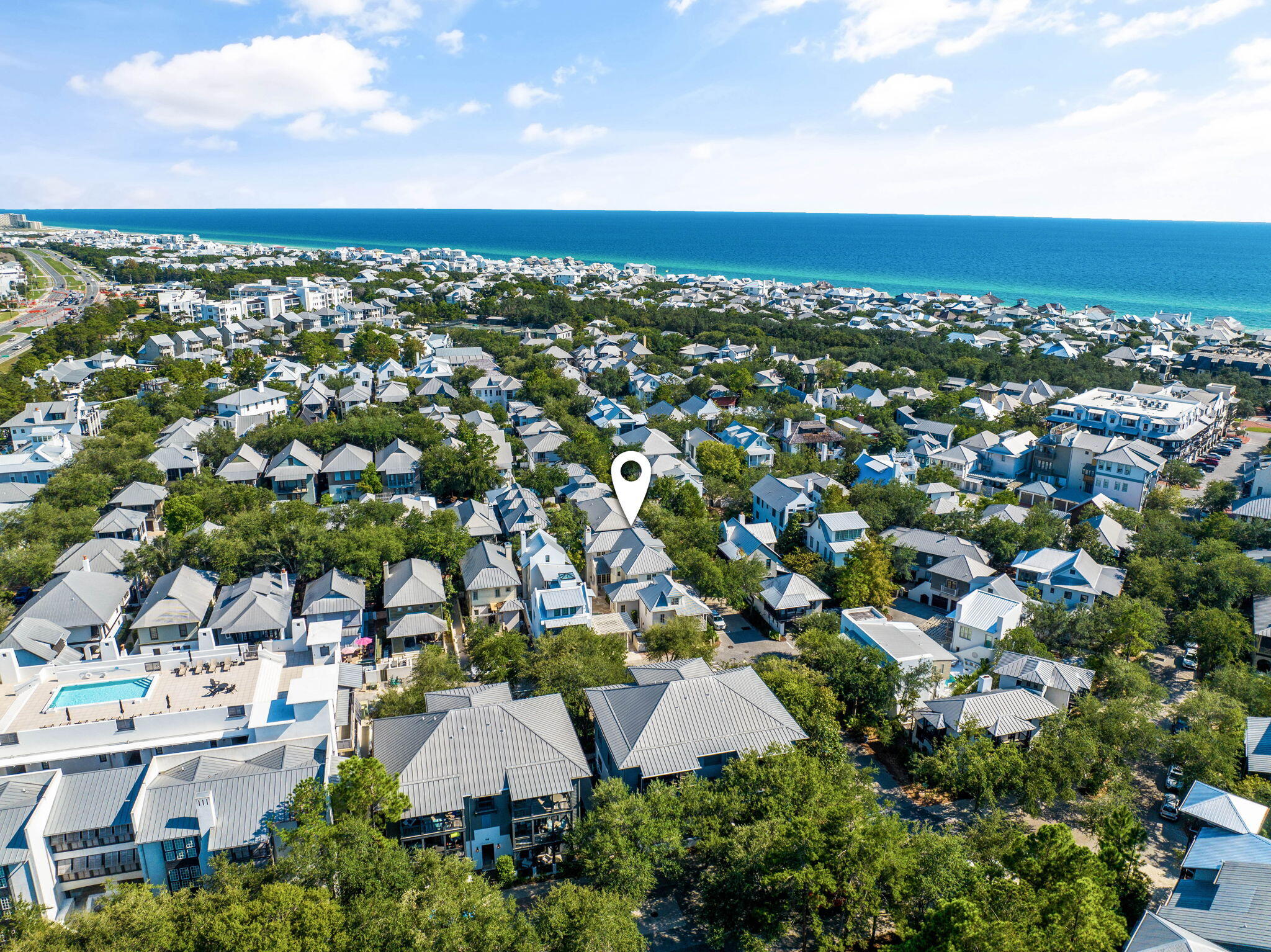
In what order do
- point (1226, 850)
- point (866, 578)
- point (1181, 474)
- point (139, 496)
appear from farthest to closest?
point (1181, 474), point (139, 496), point (866, 578), point (1226, 850)

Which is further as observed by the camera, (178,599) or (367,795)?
(178,599)

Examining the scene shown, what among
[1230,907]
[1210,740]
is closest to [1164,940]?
[1230,907]

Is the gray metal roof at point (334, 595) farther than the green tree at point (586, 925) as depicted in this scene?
Yes

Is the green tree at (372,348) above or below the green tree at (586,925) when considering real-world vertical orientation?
above

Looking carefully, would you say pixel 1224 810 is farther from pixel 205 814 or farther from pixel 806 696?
pixel 205 814

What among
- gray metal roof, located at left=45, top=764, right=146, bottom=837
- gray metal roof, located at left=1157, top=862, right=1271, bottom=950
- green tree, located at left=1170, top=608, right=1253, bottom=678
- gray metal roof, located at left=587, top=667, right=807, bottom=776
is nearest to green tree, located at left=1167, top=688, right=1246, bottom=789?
green tree, located at left=1170, top=608, right=1253, bottom=678

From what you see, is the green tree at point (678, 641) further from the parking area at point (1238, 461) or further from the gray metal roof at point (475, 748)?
the parking area at point (1238, 461)

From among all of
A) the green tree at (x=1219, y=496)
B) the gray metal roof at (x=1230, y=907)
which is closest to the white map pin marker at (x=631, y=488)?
the gray metal roof at (x=1230, y=907)
